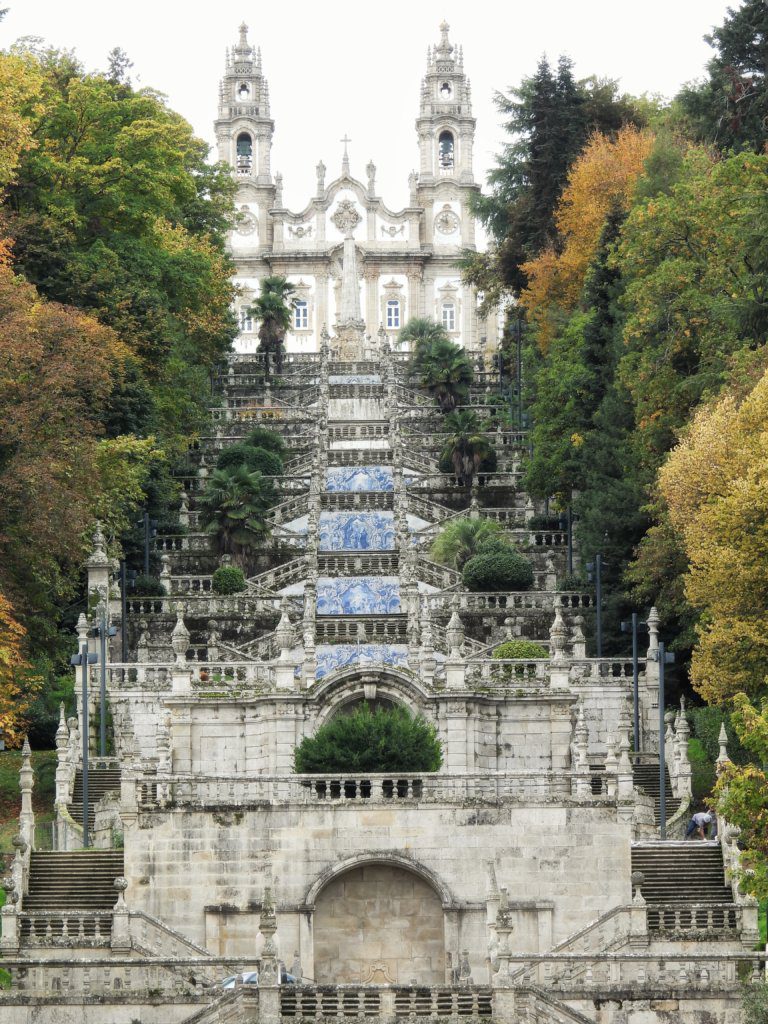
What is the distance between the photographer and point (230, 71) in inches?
5285

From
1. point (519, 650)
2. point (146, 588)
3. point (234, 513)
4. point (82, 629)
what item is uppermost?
point (234, 513)

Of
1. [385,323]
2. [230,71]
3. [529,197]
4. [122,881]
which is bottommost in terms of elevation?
[122,881]

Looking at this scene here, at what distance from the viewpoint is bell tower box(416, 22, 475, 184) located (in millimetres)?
130875

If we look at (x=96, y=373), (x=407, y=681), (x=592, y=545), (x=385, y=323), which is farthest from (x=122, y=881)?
(x=385, y=323)

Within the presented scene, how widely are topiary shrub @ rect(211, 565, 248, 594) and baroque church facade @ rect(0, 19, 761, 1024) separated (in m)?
0.33

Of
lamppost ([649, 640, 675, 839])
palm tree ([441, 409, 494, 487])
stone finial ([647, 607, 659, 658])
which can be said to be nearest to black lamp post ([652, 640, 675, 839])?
lamppost ([649, 640, 675, 839])

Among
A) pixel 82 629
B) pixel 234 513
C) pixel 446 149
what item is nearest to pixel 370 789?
pixel 82 629

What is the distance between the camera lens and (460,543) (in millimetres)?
69812

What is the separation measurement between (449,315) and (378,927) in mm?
81547

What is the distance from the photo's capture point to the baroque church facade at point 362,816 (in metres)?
43.3

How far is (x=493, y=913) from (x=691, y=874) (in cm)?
558

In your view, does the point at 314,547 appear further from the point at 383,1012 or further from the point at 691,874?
the point at 383,1012

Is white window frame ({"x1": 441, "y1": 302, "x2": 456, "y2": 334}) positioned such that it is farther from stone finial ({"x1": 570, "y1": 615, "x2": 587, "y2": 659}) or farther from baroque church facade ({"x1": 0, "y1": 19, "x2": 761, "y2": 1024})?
stone finial ({"x1": 570, "y1": 615, "x2": 587, "y2": 659})

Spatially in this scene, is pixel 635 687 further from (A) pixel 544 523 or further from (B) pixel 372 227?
(B) pixel 372 227
